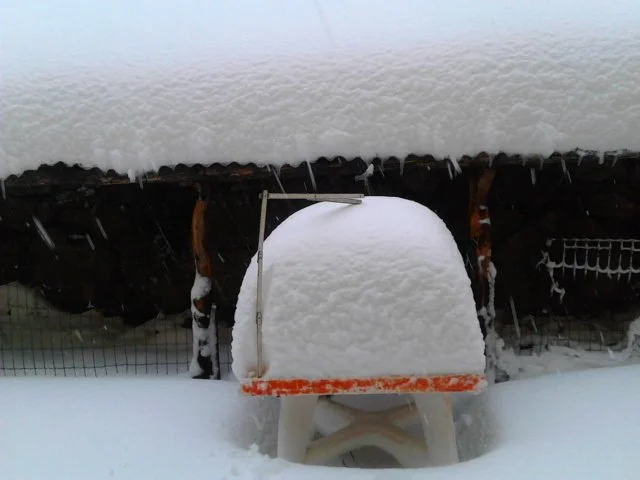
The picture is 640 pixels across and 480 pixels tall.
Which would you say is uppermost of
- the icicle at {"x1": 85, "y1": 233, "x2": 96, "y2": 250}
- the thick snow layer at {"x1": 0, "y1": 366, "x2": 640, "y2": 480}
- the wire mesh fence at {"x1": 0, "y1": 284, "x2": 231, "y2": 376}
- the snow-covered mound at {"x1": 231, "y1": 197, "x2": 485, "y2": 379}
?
the snow-covered mound at {"x1": 231, "y1": 197, "x2": 485, "y2": 379}

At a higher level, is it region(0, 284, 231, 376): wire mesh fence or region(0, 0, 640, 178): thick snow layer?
region(0, 0, 640, 178): thick snow layer

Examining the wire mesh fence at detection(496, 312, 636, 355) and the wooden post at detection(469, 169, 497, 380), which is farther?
the wire mesh fence at detection(496, 312, 636, 355)

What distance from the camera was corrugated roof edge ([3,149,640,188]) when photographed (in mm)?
4629

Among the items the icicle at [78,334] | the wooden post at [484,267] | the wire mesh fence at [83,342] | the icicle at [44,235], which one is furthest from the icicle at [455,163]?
the icicle at [78,334]

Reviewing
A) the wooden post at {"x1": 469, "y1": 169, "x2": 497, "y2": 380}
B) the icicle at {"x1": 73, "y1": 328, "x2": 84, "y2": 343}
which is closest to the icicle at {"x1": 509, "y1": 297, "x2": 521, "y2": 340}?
the wooden post at {"x1": 469, "y1": 169, "x2": 497, "y2": 380}

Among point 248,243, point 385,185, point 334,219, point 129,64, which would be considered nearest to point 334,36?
point 385,185

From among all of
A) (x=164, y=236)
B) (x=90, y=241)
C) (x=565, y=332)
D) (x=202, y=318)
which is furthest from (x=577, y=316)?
(x=90, y=241)

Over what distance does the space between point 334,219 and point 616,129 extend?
8.99ft

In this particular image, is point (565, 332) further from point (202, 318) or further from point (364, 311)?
point (364, 311)

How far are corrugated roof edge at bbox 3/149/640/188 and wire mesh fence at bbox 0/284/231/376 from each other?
6.92 feet

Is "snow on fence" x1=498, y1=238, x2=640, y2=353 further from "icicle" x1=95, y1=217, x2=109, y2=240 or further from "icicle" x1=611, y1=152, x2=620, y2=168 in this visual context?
"icicle" x1=95, y1=217, x2=109, y2=240

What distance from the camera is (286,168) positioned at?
15.5ft

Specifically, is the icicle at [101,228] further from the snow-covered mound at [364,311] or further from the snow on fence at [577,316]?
the snow on fence at [577,316]

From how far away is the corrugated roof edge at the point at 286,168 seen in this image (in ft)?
15.2
